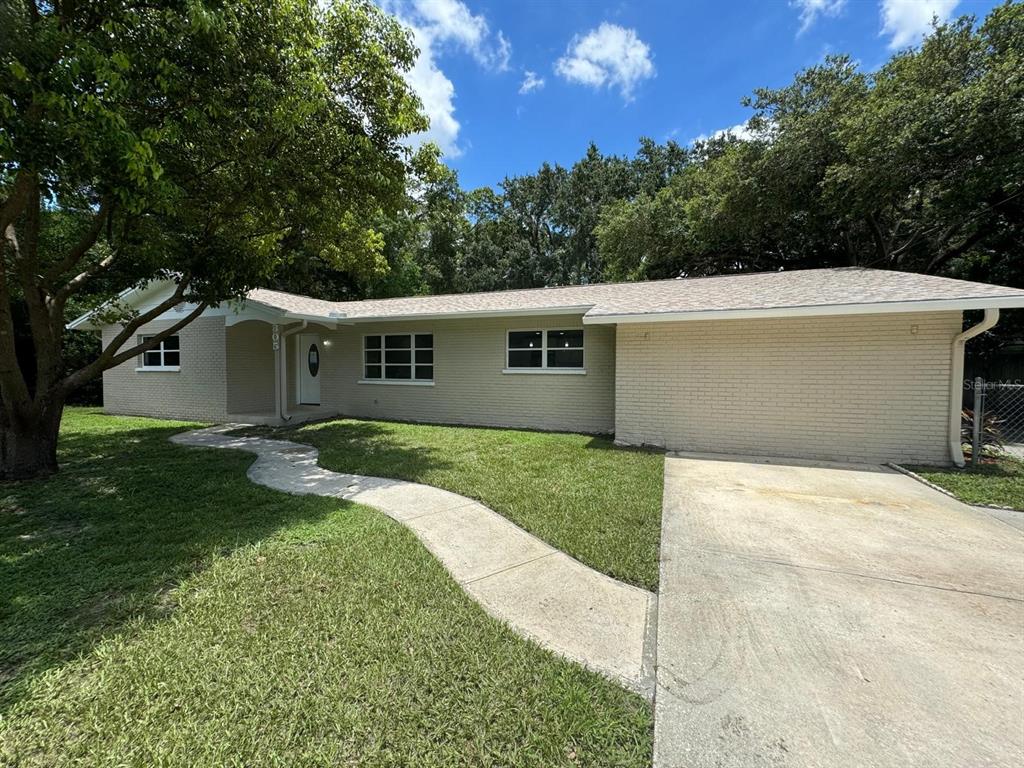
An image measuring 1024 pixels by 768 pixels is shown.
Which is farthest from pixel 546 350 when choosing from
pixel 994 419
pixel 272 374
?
pixel 994 419

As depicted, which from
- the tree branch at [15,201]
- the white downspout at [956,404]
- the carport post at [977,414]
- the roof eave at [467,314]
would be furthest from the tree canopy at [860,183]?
the tree branch at [15,201]

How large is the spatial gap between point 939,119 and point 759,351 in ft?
27.2

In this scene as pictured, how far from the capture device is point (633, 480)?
19.4ft

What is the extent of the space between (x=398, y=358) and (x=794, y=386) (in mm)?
9183

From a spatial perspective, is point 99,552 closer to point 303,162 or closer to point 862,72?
point 303,162

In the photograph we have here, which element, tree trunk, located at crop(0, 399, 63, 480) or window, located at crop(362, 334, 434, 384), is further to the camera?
window, located at crop(362, 334, 434, 384)

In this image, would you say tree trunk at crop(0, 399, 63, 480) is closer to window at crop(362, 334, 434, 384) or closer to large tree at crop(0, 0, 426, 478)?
large tree at crop(0, 0, 426, 478)

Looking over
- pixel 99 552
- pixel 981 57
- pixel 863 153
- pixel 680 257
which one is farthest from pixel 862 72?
pixel 99 552

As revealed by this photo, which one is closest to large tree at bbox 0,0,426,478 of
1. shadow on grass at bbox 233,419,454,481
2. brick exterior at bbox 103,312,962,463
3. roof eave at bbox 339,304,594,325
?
roof eave at bbox 339,304,594,325

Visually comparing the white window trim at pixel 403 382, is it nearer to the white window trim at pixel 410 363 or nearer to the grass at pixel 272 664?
the white window trim at pixel 410 363

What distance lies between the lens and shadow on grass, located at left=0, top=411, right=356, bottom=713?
2.65 metres

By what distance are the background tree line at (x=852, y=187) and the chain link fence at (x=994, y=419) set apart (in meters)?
5.06

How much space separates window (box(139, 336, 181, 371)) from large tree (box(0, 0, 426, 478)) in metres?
4.28

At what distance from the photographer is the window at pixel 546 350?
393 inches
